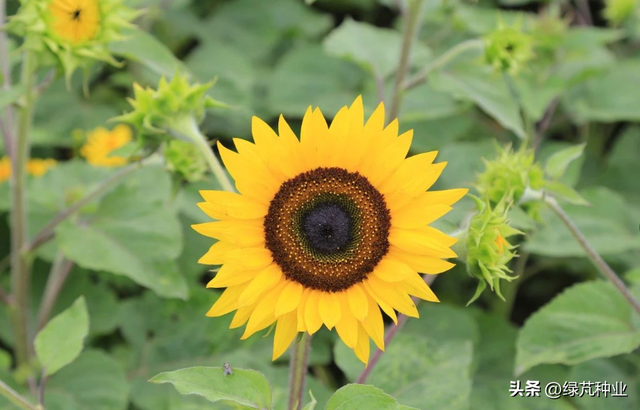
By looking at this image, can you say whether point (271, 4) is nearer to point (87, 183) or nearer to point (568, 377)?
point (87, 183)

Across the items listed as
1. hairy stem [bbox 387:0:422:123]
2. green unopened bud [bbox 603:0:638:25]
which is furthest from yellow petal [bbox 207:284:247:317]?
green unopened bud [bbox 603:0:638:25]

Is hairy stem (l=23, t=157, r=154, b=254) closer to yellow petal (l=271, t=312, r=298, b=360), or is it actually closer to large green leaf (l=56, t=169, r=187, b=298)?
large green leaf (l=56, t=169, r=187, b=298)

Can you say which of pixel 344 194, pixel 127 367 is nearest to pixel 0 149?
pixel 127 367

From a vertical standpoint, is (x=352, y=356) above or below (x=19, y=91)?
below

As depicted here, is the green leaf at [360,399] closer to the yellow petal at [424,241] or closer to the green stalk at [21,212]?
the yellow petal at [424,241]

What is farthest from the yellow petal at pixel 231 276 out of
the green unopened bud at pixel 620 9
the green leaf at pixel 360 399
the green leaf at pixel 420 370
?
the green unopened bud at pixel 620 9

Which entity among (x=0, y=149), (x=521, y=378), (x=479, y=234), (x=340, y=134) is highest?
(x=340, y=134)
